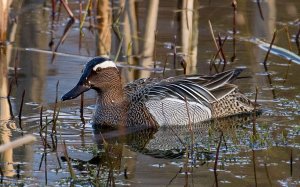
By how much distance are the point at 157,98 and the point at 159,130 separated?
1.19 ft

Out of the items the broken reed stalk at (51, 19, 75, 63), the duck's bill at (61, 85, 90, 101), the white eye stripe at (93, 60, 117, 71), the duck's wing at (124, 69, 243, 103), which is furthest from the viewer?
the broken reed stalk at (51, 19, 75, 63)

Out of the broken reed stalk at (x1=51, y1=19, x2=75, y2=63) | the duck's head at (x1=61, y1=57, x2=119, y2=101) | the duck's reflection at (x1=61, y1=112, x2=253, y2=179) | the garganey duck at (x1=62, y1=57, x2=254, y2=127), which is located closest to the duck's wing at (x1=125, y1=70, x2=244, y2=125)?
the garganey duck at (x1=62, y1=57, x2=254, y2=127)

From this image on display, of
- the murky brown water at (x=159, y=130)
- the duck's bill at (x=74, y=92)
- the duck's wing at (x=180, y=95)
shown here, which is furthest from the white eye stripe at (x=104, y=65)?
the murky brown water at (x=159, y=130)

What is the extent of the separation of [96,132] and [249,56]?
3.02m

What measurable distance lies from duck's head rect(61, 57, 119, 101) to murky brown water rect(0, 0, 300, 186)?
28cm

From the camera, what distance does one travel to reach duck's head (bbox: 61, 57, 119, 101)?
7.88 m

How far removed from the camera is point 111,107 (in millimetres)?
8125

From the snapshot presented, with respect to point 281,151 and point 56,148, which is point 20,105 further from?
point 281,151

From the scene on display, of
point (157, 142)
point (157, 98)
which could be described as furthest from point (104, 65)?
point (157, 142)

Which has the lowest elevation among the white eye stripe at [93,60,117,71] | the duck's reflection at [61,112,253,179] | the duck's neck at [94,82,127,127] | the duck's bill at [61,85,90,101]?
the duck's reflection at [61,112,253,179]

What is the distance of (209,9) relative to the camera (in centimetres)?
1241

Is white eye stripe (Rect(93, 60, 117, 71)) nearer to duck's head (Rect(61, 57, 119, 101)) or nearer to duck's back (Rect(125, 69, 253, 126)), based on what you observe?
duck's head (Rect(61, 57, 119, 101))

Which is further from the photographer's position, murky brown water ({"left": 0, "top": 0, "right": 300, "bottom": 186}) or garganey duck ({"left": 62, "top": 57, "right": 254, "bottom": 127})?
garganey duck ({"left": 62, "top": 57, "right": 254, "bottom": 127})

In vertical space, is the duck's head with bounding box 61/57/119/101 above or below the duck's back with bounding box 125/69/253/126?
above
